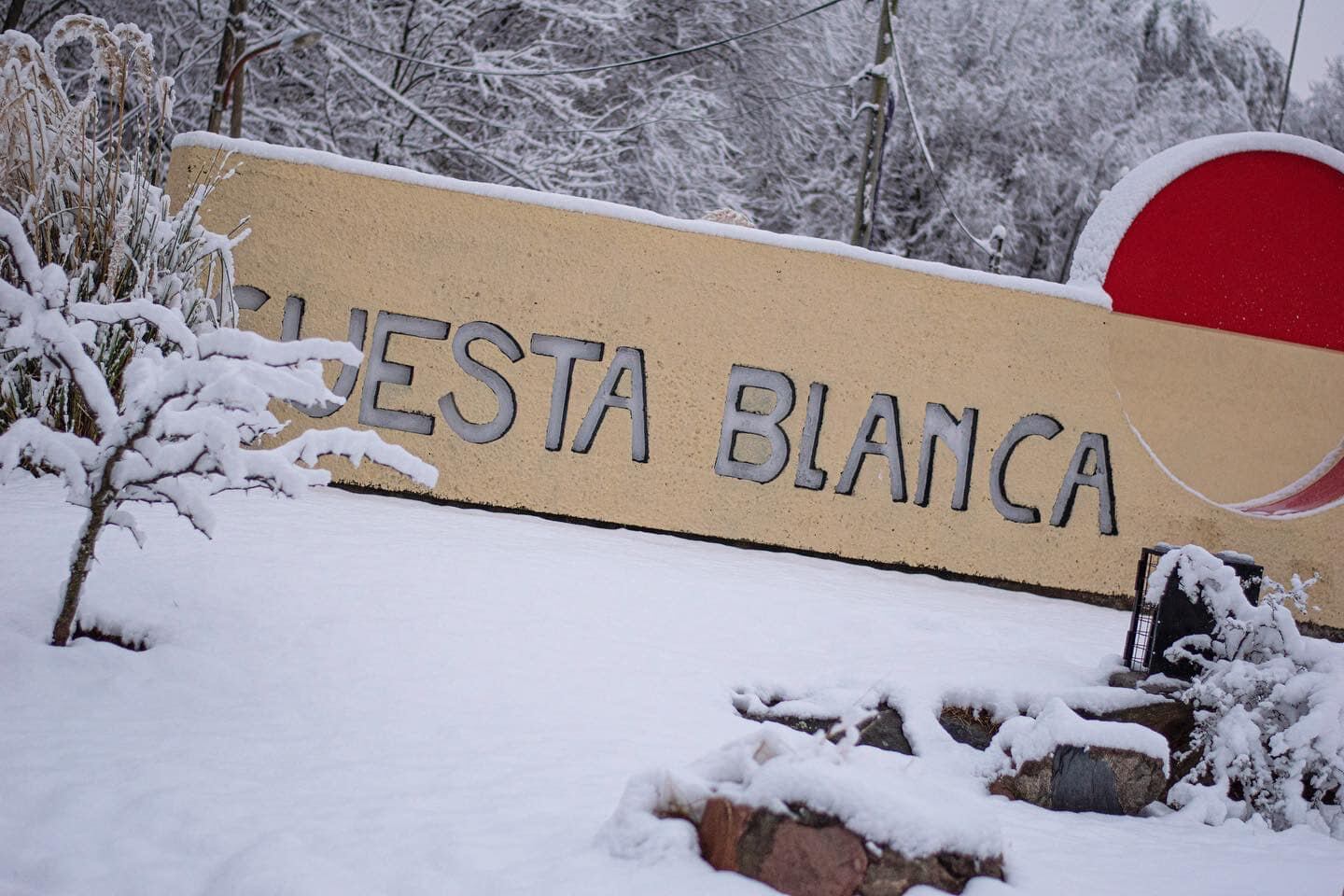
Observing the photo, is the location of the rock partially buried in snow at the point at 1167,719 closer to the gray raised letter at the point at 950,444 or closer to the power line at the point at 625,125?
the gray raised letter at the point at 950,444

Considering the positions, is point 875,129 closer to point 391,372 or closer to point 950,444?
point 950,444

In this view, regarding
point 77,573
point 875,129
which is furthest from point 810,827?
point 875,129

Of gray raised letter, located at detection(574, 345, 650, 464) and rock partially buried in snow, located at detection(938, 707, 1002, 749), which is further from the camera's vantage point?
gray raised letter, located at detection(574, 345, 650, 464)

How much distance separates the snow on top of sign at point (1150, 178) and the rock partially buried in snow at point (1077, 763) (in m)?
3.56

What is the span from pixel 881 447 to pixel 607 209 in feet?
6.65

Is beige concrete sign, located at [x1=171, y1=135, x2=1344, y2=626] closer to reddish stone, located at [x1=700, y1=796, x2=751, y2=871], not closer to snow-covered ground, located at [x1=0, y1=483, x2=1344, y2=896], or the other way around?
snow-covered ground, located at [x1=0, y1=483, x2=1344, y2=896]

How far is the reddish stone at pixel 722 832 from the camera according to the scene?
2189mm

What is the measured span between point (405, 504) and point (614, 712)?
2.77 meters

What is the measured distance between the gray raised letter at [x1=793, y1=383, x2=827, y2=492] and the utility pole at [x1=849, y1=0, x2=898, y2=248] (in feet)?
28.0

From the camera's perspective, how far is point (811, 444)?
19.4 feet

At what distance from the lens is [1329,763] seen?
3.34 meters

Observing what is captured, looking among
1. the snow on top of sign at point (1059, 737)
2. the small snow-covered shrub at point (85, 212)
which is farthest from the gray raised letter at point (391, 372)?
the snow on top of sign at point (1059, 737)

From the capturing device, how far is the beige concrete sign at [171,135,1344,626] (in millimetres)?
5727

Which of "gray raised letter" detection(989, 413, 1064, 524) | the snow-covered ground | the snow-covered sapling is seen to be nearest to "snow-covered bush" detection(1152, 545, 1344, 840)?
the snow-covered ground
